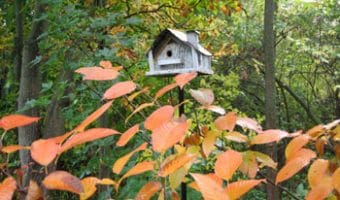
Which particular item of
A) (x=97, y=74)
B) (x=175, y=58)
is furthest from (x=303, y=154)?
(x=175, y=58)

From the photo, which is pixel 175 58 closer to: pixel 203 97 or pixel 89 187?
pixel 203 97

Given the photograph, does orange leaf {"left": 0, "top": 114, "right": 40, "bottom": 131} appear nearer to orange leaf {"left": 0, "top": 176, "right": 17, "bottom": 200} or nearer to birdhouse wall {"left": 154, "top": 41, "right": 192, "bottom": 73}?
orange leaf {"left": 0, "top": 176, "right": 17, "bottom": 200}

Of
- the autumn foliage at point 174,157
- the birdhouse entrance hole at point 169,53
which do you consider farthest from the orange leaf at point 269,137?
the birdhouse entrance hole at point 169,53

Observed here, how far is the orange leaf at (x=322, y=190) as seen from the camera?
0.71 m

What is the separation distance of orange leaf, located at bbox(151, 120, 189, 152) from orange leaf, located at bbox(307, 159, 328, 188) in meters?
0.21

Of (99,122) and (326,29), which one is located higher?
(326,29)

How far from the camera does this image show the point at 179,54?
7.91ft

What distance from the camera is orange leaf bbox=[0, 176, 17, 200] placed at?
61 cm

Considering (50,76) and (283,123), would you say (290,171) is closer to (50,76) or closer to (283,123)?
(50,76)

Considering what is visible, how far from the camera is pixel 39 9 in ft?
11.1

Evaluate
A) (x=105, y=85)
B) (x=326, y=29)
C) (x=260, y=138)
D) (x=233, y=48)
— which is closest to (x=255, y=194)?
(x=233, y=48)

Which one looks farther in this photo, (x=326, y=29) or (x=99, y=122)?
(x=326, y=29)

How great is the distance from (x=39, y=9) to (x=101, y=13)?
41 cm

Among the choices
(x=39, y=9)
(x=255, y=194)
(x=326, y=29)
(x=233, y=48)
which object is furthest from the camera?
(x=326, y=29)
